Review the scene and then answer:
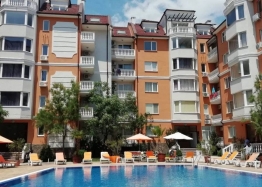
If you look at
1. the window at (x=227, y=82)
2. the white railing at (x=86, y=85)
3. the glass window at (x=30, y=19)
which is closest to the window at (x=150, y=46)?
the white railing at (x=86, y=85)

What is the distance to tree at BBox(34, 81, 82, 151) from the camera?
26.5 m

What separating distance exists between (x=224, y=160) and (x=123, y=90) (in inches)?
629

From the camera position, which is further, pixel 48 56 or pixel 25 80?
pixel 48 56

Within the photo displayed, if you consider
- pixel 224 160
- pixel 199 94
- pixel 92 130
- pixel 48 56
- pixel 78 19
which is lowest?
pixel 224 160

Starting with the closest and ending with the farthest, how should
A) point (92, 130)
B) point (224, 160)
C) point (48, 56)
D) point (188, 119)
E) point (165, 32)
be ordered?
point (224, 160), point (92, 130), point (48, 56), point (188, 119), point (165, 32)

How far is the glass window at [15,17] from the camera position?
3042cm

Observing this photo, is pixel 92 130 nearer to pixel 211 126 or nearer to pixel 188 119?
pixel 188 119

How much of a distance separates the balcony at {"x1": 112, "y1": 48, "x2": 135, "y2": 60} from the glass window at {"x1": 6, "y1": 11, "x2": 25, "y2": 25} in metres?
11.2

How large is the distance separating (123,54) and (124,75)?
9.05 ft

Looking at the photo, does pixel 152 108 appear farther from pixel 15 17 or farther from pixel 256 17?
pixel 15 17

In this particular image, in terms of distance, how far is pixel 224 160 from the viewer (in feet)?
79.7

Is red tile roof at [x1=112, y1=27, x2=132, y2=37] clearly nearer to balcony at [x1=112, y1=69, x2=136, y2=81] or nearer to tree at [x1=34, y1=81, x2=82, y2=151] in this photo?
balcony at [x1=112, y1=69, x2=136, y2=81]

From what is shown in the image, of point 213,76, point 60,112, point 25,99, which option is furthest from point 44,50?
point 213,76

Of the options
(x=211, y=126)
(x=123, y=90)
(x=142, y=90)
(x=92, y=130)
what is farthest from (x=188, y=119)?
(x=92, y=130)
